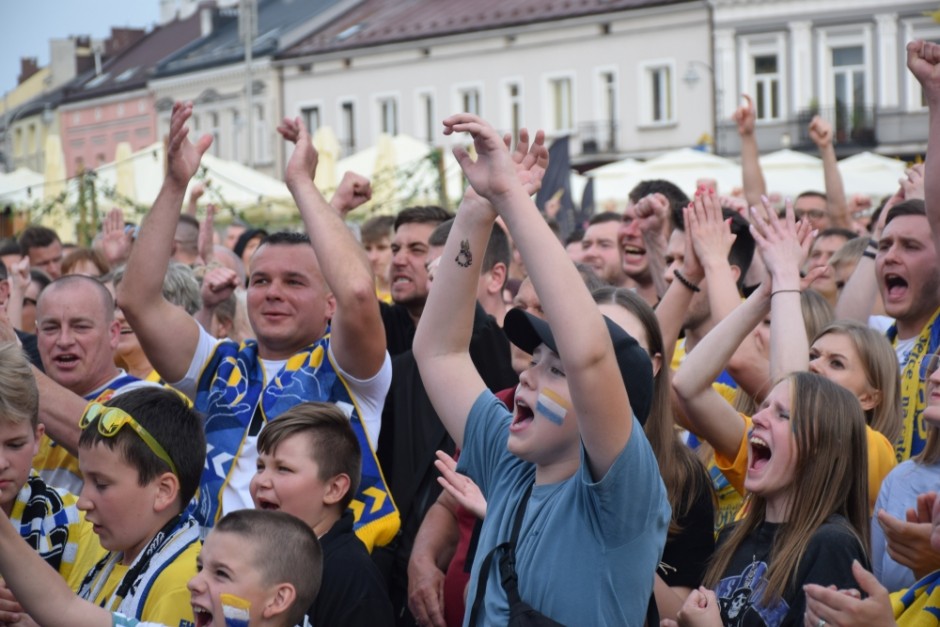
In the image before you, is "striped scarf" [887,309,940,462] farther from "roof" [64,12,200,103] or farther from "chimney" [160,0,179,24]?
"chimney" [160,0,179,24]

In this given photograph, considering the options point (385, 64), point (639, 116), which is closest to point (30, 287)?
point (639, 116)

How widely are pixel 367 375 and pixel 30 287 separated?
4346 millimetres

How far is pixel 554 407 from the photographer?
3.34 m

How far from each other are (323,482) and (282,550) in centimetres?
77

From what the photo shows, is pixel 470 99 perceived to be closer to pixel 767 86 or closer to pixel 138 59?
Answer: pixel 767 86

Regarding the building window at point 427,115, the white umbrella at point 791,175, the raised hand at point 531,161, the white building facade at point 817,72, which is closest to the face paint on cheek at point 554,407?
the raised hand at point 531,161

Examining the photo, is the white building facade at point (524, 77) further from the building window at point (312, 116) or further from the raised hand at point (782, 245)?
the raised hand at point (782, 245)

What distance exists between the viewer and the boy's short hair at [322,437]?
4.50 m

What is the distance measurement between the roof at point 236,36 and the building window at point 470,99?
8.00 m

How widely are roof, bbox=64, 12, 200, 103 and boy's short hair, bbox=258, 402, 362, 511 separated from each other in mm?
55965

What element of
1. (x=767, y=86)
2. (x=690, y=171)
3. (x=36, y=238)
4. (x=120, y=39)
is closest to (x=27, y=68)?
(x=120, y=39)

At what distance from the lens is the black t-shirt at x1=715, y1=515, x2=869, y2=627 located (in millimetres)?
3795

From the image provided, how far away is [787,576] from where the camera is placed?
383 cm

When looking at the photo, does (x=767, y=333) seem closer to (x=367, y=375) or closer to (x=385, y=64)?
(x=367, y=375)
